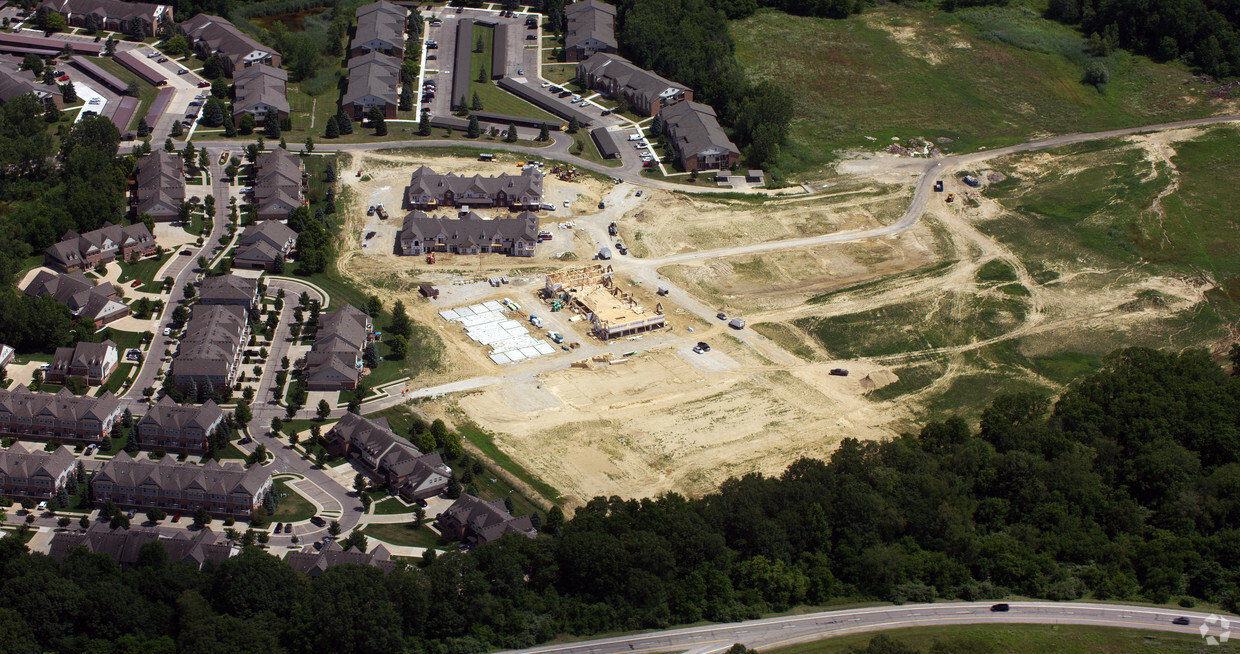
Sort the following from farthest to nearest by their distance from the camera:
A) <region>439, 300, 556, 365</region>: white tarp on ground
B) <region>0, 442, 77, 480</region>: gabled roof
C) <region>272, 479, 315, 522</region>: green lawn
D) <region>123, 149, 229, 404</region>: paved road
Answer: <region>439, 300, 556, 365</region>: white tarp on ground < <region>123, 149, 229, 404</region>: paved road < <region>272, 479, 315, 522</region>: green lawn < <region>0, 442, 77, 480</region>: gabled roof

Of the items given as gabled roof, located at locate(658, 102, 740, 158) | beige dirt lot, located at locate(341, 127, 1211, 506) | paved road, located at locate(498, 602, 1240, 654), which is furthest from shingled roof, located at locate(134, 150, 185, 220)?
paved road, located at locate(498, 602, 1240, 654)

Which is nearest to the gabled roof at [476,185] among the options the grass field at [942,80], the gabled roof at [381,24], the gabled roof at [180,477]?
the grass field at [942,80]

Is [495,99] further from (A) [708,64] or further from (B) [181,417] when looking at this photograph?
(B) [181,417]

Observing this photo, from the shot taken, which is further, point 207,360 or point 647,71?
point 647,71

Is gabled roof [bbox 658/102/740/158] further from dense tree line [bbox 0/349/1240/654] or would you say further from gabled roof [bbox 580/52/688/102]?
dense tree line [bbox 0/349/1240/654]

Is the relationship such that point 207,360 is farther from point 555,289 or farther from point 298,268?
point 555,289

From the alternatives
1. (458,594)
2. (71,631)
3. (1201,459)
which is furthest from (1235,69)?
(71,631)
